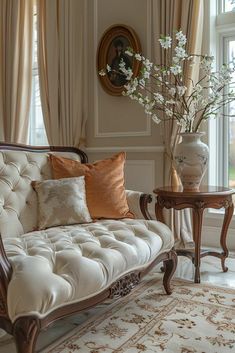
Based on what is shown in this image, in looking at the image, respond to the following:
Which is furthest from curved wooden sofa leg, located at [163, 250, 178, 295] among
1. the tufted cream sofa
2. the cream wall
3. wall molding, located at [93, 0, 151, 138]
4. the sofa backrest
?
wall molding, located at [93, 0, 151, 138]

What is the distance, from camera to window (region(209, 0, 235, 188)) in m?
3.46

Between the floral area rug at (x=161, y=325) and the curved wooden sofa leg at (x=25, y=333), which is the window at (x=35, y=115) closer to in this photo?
the floral area rug at (x=161, y=325)

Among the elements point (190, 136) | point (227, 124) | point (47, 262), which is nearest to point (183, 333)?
point (47, 262)

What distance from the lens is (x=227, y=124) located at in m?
3.53

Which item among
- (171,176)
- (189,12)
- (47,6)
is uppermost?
(47,6)

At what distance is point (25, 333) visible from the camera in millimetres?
1339

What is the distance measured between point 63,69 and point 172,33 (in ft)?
4.16

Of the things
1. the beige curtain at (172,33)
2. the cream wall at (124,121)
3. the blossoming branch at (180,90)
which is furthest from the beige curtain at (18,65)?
the beige curtain at (172,33)

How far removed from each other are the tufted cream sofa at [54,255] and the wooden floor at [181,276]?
36 cm

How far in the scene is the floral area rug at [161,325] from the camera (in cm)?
173

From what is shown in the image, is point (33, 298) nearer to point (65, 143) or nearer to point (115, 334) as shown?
point (115, 334)

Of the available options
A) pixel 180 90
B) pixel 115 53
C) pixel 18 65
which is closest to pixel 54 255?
pixel 180 90

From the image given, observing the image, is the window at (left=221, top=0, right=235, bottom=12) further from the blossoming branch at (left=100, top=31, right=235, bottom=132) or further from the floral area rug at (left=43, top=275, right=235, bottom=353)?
the floral area rug at (left=43, top=275, right=235, bottom=353)

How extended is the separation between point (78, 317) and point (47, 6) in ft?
11.1
